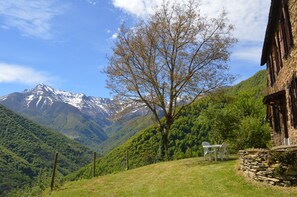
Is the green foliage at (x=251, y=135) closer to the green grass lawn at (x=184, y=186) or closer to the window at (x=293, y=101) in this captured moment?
the green grass lawn at (x=184, y=186)

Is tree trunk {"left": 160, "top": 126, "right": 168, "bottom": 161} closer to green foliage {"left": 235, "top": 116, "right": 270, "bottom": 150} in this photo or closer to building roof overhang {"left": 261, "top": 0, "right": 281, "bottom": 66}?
green foliage {"left": 235, "top": 116, "right": 270, "bottom": 150}

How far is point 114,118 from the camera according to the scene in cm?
2569

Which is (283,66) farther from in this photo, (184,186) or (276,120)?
(184,186)

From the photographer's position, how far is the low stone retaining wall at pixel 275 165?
394 inches

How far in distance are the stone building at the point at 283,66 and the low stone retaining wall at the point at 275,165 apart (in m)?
3.63

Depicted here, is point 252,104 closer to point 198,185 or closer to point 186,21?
point 186,21

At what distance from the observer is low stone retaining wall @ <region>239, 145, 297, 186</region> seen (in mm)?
10016

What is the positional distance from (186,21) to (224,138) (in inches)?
403

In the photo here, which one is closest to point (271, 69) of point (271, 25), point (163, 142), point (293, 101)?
point (271, 25)

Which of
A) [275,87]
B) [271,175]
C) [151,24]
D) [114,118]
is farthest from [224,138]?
[271,175]

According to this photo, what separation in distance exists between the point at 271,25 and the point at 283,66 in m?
3.02

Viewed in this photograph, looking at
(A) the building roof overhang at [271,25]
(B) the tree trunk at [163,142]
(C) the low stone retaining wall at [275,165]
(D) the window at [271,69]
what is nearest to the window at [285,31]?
(A) the building roof overhang at [271,25]

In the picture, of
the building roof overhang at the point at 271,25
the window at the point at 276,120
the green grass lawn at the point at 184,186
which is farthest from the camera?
the window at the point at 276,120

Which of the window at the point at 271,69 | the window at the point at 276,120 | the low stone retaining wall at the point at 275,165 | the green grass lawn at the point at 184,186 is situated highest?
the window at the point at 271,69
